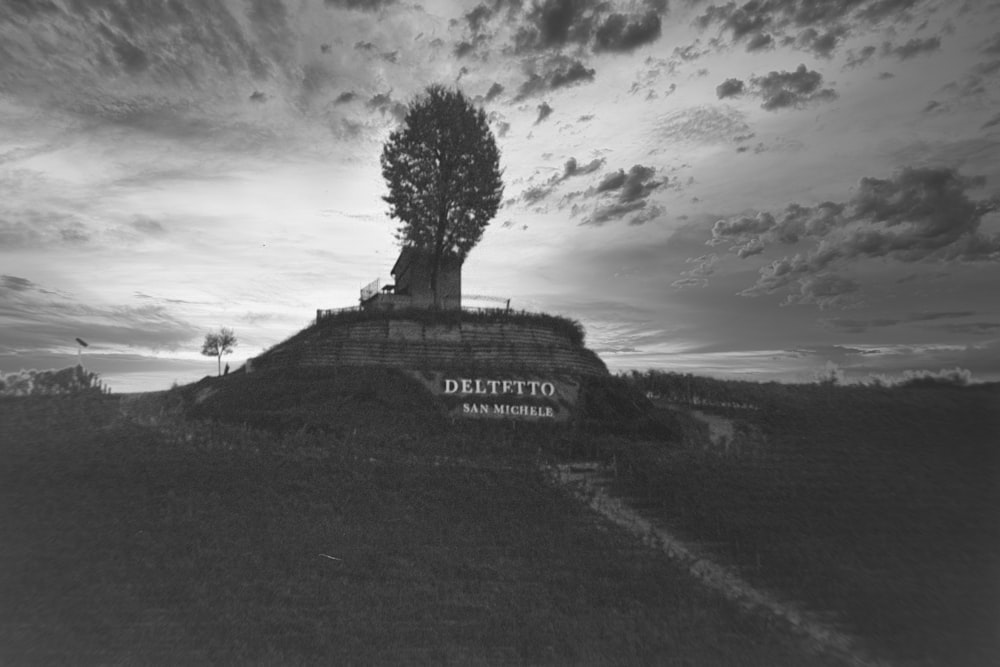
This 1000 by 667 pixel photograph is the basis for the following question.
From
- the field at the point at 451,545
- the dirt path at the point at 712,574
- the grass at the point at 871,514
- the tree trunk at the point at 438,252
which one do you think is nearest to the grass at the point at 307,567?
the field at the point at 451,545

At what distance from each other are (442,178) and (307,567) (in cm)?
3671

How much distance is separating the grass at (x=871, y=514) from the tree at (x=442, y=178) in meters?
23.9

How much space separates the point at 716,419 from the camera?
130ft

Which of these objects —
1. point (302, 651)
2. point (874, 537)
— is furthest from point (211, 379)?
point (874, 537)

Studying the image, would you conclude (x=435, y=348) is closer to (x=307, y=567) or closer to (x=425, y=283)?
(x=425, y=283)

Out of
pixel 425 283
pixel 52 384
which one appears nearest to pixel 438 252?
pixel 425 283

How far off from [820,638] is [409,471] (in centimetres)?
1445

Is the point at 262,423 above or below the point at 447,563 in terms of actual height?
above

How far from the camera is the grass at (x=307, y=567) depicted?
11602 millimetres

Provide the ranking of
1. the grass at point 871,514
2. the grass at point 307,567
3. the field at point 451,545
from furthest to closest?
the grass at point 871,514
the field at point 451,545
the grass at point 307,567

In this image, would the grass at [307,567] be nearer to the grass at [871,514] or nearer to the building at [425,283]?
the grass at [871,514]

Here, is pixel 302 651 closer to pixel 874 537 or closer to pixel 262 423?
pixel 874 537

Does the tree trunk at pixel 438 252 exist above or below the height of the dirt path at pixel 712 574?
above

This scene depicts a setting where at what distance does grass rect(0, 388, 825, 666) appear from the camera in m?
11.6
